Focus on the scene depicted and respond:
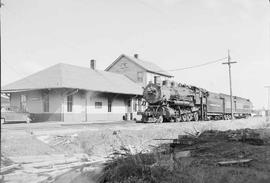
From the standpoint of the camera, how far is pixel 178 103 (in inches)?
985

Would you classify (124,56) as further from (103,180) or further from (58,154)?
(103,180)

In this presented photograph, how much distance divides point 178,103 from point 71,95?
405 inches

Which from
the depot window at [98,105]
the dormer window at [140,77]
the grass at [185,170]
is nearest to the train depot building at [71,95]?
the depot window at [98,105]

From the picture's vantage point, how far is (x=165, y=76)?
169ft

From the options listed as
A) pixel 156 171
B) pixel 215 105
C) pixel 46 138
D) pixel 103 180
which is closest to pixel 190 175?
pixel 156 171

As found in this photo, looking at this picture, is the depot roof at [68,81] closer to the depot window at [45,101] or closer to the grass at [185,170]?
the depot window at [45,101]

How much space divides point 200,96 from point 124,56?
75.6ft

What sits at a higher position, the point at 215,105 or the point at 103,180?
the point at 215,105

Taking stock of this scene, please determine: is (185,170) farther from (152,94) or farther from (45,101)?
(45,101)


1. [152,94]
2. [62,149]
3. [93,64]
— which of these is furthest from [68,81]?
[62,149]

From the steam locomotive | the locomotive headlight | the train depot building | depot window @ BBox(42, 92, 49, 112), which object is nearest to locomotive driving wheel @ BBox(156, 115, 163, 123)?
the steam locomotive

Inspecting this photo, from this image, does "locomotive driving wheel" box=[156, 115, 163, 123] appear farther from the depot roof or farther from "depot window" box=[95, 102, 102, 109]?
"depot window" box=[95, 102, 102, 109]

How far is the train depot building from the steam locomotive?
87.9 inches

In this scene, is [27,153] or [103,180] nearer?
[103,180]
